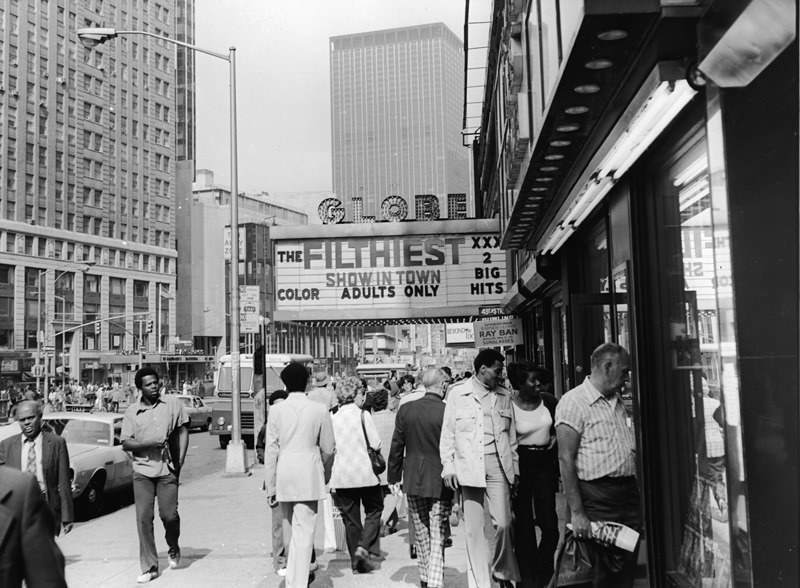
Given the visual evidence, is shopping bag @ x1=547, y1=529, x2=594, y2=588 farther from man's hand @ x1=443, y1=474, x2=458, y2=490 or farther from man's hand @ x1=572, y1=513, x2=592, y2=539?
man's hand @ x1=443, y1=474, x2=458, y2=490

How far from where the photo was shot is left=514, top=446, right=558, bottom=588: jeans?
6.52 m

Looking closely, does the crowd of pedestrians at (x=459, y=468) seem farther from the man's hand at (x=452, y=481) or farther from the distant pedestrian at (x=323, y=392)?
the distant pedestrian at (x=323, y=392)

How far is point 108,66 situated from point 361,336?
249 ft

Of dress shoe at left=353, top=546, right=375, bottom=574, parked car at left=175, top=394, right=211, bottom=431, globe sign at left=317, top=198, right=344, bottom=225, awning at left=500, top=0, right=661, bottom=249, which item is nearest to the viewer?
awning at left=500, top=0, right=661, bottom=249

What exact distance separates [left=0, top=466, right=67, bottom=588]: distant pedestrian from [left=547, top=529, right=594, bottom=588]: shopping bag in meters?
2.88

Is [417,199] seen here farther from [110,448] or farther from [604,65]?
[604,65]

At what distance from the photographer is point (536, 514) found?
6801mm

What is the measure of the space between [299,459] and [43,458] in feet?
7.50

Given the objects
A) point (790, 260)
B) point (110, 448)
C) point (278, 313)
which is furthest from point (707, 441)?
point (278, 313)

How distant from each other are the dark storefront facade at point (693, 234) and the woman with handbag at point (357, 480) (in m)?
2.55

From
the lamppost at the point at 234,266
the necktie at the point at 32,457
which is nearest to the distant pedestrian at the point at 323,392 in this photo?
the necktie at the point at 32,457

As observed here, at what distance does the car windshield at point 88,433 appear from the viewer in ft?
42.4

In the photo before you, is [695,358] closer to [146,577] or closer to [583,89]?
[583,89]

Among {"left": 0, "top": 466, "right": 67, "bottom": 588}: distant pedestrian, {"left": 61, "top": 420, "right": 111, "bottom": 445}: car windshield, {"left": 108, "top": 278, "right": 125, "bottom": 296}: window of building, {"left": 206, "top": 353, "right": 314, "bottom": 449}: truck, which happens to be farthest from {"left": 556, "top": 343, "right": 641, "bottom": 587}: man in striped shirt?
{"left": 108, "top": 278, "right": 125, "bottom": 296}: window of building
